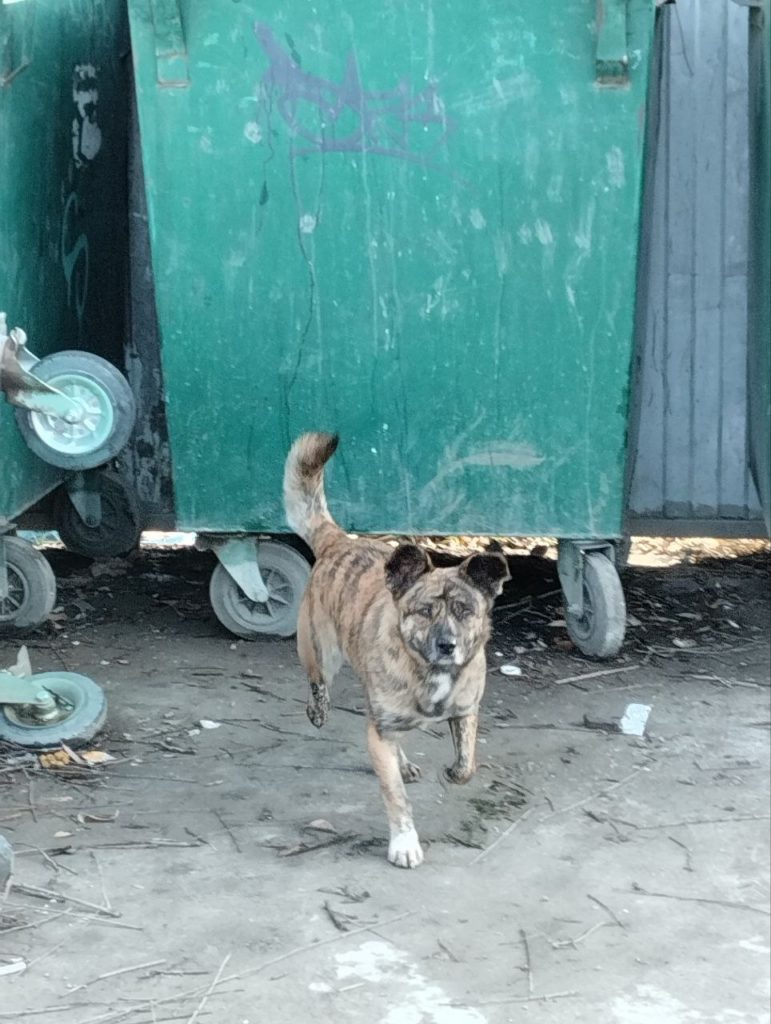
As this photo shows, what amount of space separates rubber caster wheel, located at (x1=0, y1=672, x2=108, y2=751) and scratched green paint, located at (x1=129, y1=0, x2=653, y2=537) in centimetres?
89

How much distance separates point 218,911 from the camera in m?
3.59

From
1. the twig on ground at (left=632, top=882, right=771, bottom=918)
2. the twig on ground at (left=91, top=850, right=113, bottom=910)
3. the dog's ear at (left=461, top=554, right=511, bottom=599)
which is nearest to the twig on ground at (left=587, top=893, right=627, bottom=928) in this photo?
the twig on ground at (left=632, top=882, right=771, bottom=918)

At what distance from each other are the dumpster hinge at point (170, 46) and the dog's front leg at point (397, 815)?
2348mm

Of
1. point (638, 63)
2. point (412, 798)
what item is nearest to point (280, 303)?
point (638, 63)

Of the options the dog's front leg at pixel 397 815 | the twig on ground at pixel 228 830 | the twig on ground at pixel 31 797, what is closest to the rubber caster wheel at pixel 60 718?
the twig on ground at pixel 31 797

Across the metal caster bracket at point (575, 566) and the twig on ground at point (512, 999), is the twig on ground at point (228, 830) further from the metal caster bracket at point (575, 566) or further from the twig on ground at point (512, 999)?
the metal caster bracket at point (575, 566)

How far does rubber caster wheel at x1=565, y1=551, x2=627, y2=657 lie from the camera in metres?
5.26

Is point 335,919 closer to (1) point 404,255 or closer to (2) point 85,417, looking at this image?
(2) point 85,417

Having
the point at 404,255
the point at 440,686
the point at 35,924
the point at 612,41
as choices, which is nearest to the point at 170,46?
the point at 404,255

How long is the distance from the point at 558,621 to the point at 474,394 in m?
1.23

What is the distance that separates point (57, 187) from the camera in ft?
17.6

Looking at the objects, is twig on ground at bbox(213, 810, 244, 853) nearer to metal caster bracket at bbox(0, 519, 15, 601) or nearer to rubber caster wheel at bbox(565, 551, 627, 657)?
metal caster bracket at bbox(0, 519, 15, 601)

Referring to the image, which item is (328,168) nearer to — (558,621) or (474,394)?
(474,394)

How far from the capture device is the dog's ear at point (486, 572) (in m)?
3.82
